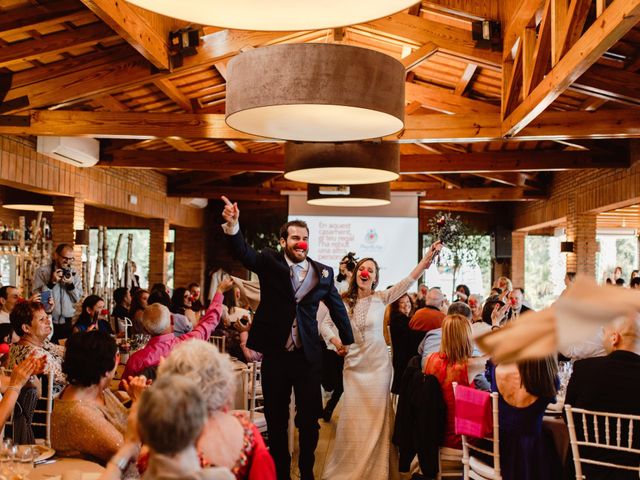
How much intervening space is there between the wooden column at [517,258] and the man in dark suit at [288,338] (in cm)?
1344

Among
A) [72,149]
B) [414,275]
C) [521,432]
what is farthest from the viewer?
[72,149]

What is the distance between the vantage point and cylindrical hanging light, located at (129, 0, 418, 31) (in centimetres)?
259

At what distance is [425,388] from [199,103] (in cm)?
719

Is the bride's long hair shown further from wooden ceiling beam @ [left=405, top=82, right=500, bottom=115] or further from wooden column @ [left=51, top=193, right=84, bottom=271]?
wooden column @ [left=51, top=193, right=84, bottom=271]

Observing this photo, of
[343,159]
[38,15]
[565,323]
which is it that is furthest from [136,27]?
[565,323]

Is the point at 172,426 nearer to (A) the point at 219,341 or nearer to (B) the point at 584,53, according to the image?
(B) the point at 584,53

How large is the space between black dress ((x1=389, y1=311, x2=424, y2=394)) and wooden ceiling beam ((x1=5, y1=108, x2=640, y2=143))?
5.49 feet

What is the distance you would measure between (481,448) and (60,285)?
17.5ft

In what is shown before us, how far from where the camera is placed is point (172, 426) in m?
1.39

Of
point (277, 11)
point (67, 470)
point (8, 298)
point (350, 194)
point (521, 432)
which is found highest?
point (277, 11)

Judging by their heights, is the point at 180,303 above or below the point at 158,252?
below

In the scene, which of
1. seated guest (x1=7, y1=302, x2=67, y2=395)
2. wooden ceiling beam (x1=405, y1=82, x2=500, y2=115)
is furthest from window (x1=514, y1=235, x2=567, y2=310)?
seated guest (x1=7, y1=302, x2=67, y2=395)

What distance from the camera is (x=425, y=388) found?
4191 millimetres

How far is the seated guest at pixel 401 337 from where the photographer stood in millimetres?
6191
